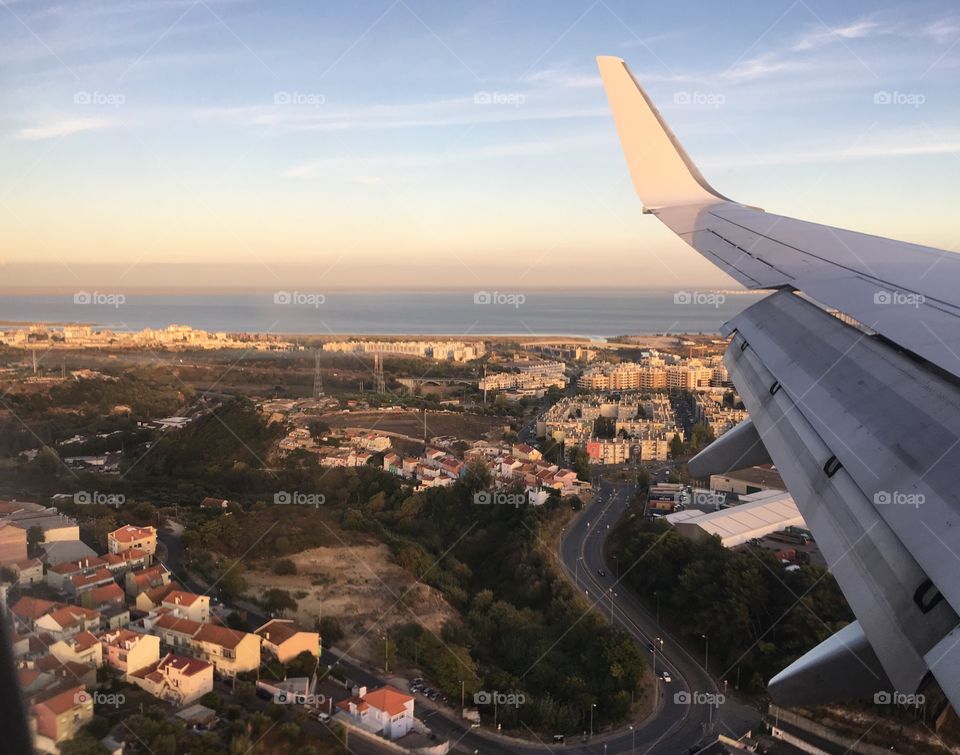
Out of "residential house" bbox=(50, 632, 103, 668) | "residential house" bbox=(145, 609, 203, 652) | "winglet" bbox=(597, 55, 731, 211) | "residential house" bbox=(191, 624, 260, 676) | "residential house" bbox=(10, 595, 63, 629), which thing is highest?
"winglet" bbox=(597, 55, 731, 211)

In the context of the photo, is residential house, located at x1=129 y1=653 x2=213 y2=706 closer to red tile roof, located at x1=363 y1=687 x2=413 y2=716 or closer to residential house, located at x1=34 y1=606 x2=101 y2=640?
residential house, located at x1=34 y1=606 x2=101 y2=640

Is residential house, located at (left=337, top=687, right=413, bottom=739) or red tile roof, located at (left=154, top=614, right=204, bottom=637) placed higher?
red tile roof, located at (left=154, top=614, right=204, bottom=637)

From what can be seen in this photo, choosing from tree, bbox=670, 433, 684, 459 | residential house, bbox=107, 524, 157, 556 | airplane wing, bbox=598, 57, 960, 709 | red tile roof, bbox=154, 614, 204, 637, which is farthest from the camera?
tree, bbox=670, 433, 684, 459

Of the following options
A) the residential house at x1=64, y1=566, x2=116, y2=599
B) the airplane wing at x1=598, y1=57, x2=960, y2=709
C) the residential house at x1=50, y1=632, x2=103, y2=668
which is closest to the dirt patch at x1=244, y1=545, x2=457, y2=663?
the residential house at x1=64, y1=566, x2=116, y2=599

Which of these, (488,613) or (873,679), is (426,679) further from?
(873,679)

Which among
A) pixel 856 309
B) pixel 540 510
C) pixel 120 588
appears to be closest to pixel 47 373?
pixel 120 588

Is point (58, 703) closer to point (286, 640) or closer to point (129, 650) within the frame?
point (129, 650)

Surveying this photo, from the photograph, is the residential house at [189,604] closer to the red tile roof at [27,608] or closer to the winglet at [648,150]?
the red tile roof at [27,608]

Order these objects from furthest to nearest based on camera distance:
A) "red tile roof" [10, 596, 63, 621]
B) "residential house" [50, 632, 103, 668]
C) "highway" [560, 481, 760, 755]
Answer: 1. "highway" [560, 481, 760, 755]
2. "residential house" [50, 632, 103, 668]
3. "red tile roof" [10, 596, 63, 621]

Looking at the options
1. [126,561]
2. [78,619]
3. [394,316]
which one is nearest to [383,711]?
[78,619]
